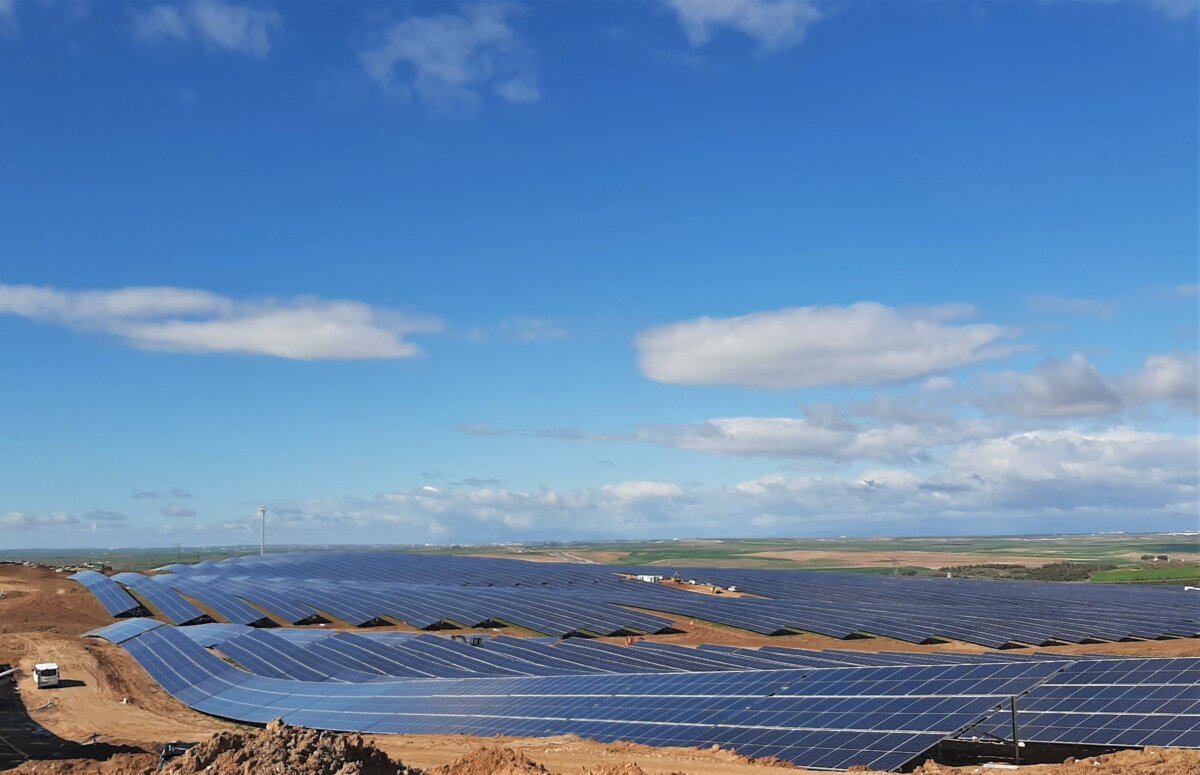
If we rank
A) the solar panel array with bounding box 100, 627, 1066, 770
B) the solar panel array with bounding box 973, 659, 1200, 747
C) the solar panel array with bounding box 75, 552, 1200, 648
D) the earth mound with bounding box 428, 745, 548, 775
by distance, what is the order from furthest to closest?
the solar panel array with bounding box 75, 552, 1200, 648 < the solar panel array with bounding box 100, 627, 1066, 770 < the solar panel array with bounding box 973, 659, 1200, 747 < the earth mound with bounding box 428, 745, 548, 775

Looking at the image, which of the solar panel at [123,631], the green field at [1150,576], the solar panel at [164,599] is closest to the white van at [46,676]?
the solar panel at [123,631]

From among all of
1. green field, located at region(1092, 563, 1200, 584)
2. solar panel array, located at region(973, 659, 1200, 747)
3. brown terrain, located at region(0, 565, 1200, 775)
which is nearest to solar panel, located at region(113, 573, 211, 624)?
brown terrain, located at region(0, 565, 1200, 775)

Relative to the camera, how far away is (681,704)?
90.0 feet

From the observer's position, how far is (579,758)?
78.9 ft

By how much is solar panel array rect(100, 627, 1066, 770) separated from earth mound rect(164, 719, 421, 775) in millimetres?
10015

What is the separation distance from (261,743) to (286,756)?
1.02m

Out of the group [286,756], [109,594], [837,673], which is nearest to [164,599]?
[109,594]

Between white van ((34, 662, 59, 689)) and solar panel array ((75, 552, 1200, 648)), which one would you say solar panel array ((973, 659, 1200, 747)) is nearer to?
solar panel array ((75, 552, 1200, 648))

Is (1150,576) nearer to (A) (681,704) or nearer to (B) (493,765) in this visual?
(A) (681,704)

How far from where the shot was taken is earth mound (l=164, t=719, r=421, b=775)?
16.7 meters

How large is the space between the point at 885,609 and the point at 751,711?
37.9m

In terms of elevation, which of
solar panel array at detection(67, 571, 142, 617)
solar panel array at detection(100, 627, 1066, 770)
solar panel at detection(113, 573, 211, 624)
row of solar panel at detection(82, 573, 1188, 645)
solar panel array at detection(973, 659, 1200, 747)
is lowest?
solar panel array at detection(67, 571, 142, 617)

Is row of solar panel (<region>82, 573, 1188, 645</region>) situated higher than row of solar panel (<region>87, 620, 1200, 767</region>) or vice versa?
row of solar panel (<region>87, 620, 1200, 767</region>)

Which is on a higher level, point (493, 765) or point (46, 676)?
point (493, 765)
